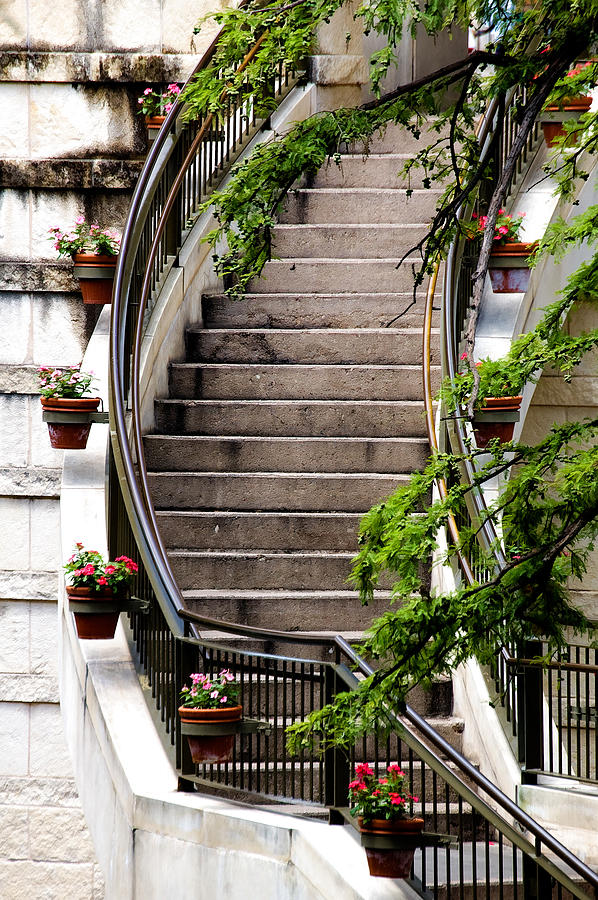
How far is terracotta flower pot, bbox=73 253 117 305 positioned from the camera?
9391 millimetres

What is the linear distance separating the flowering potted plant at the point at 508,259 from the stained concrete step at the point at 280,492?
5.93 feet

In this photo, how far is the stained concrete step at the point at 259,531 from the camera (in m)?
8.48

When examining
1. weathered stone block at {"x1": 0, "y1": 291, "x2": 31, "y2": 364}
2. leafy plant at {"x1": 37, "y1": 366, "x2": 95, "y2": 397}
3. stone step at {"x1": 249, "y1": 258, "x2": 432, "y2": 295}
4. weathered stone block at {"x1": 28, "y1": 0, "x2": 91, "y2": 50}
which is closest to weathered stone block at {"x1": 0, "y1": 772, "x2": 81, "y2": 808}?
leafy plant at {"x1": 37, "y1": 366, "x2": 95, "y2": 397}

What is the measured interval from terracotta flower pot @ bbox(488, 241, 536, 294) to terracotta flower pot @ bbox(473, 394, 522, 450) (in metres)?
1.44

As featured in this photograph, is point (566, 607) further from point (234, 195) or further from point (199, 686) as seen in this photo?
point (199, 686)

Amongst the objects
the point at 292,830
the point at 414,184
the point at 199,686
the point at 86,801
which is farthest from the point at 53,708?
the point at 414,184

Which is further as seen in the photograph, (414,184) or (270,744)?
(414,184)

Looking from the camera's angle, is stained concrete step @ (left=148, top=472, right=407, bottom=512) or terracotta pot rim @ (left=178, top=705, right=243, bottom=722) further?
stained concrete step @ (left=148, top=472, right=407, bottom=512)

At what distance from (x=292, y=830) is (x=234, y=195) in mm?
2900

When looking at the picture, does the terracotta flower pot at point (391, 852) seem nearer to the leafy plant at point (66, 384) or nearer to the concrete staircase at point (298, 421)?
the concrete staircase at point (298, 421)

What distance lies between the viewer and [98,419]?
8320mm

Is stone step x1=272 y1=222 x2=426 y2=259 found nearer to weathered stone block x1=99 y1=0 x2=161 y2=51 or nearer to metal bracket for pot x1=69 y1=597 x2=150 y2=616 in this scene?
weathered stone block x1=99 y1=0 x2=161 y2=51

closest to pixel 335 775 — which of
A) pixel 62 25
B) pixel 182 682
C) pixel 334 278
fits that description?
pixel 182 682

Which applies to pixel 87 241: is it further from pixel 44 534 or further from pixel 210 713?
pixel 210 713
